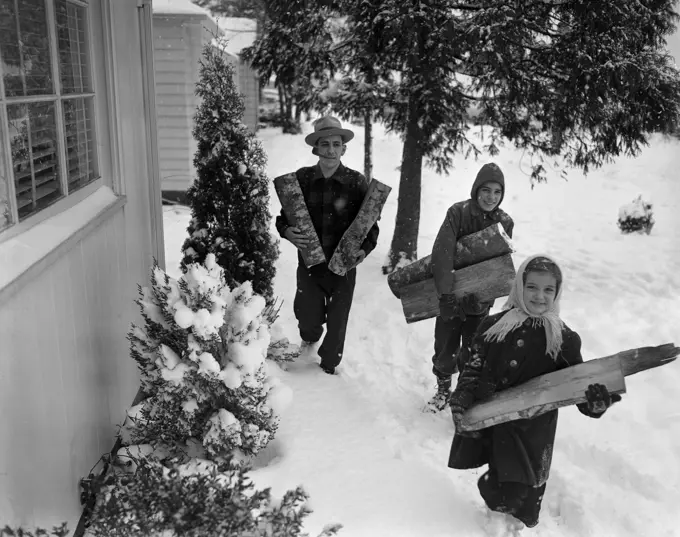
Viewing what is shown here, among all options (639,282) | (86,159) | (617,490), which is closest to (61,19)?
(86,159)

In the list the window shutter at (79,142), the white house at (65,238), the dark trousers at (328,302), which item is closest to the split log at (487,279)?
the dark trousers at (328,302)

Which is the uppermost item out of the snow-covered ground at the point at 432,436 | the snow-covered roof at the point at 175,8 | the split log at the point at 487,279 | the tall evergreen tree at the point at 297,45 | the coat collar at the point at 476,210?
the snow-covered roof at the point at 175,8

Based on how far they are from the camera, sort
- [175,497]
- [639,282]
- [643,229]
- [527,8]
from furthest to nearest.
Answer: [643,229] → [639,282] → [527,8] → [175,497]

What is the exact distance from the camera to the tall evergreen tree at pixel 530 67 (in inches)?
232

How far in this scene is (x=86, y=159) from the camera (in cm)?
338

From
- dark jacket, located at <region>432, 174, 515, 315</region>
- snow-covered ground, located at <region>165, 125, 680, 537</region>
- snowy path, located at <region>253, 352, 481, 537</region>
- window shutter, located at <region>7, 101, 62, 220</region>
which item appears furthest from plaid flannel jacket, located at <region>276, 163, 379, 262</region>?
window shutter, located at <region>7, 101, 62, 220</region>

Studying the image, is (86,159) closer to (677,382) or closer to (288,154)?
(677,382)

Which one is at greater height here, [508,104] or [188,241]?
[508,104]

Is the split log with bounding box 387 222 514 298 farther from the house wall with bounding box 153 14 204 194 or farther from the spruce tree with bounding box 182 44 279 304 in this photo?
the house wall with bounding box 153 14 204 194

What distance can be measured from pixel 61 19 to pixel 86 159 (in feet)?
2.57

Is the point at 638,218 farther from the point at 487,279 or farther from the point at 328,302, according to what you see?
the point at 328,302

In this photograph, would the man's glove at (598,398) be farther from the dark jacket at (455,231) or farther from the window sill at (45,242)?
the window sill at (45,242)

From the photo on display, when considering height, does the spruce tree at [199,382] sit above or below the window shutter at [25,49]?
below

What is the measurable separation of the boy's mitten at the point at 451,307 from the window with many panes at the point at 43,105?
239 centimetres
